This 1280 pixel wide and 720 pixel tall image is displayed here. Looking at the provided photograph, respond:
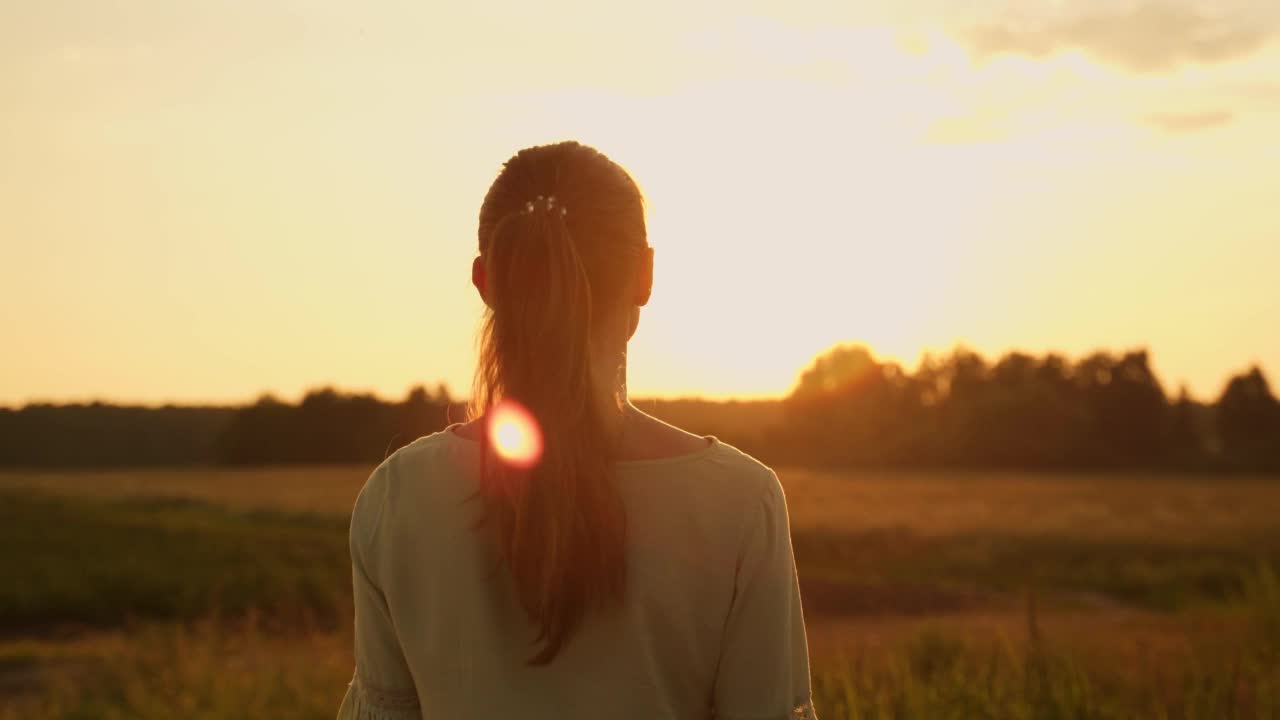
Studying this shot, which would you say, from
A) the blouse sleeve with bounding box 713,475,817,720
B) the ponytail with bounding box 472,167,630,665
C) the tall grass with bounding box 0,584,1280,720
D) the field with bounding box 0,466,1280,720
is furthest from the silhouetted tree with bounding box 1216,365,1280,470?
the ponytail with bounding box 472,167,630,665

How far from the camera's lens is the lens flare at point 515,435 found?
1767 millimetres

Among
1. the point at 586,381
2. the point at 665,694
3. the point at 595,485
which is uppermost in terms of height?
the point at 586,381

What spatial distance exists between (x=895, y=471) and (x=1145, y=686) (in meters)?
58.8

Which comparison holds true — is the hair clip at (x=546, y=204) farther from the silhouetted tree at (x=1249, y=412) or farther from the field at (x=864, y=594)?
the silhouetted tree at (x=1249, y=412)

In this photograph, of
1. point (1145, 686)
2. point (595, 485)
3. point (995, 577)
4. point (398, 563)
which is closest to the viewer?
point (595, 485)

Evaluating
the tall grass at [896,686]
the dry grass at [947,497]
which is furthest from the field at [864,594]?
the dry grass at [947,497]

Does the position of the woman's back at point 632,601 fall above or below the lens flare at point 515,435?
below

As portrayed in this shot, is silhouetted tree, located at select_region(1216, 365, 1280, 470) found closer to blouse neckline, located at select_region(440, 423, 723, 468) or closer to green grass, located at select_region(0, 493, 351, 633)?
green grass, located at select_region(0, 493, 351, 633)

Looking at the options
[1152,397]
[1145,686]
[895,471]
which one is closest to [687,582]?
[1145,686]

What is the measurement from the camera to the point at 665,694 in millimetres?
1775

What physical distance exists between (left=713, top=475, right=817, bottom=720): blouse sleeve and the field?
3183 millimetres

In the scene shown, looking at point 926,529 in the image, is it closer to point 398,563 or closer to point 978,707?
point 978,707

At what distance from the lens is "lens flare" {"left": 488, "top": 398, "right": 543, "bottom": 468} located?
1.77 meters

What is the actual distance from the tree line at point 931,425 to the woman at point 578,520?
191ft
